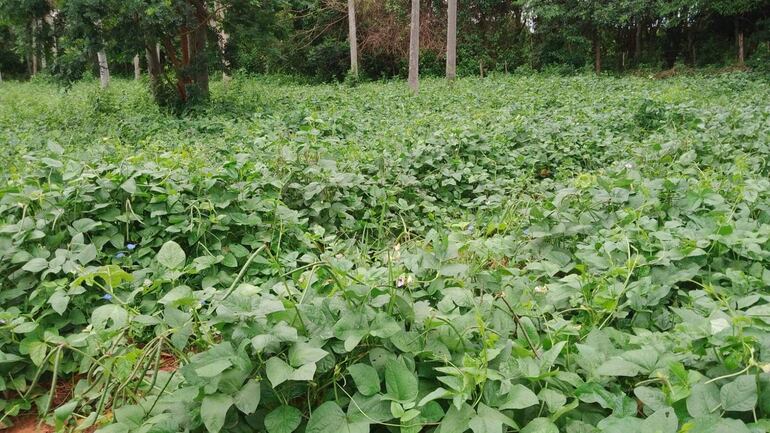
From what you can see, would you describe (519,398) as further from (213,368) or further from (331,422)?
(213,368)

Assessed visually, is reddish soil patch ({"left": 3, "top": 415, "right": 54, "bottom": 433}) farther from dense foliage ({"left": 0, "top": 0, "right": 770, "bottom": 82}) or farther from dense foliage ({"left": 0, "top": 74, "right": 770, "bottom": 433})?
dense foliage ({"left": 0, "top": 0, "right": 770, "bottom": 82})

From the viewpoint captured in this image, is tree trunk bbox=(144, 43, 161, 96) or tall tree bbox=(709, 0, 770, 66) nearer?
tree trunk bbox=(144, 43, 161, 96)

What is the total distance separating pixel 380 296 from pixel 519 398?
0.47 metres

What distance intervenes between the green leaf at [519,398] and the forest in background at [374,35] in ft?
28.6

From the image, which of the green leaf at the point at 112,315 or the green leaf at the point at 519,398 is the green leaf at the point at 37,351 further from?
the green leaf at the point at 519,398

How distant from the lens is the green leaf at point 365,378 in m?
1.34

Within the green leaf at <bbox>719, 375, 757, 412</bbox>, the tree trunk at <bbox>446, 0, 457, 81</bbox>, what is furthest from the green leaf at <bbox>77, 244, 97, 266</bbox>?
the tree trunk at <bbox>446, 0, 457, 81</bbox>

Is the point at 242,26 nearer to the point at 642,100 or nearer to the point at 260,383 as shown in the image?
the point at 642,100

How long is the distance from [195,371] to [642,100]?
7451mm

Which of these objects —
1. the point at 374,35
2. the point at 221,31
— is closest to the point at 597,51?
the point at 374,35

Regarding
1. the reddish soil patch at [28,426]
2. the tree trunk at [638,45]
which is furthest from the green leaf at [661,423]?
the tree trunk at [638,45]

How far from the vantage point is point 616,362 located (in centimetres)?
139

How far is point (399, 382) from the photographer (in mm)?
1326

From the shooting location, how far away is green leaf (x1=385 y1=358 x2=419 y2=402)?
1.31 m
